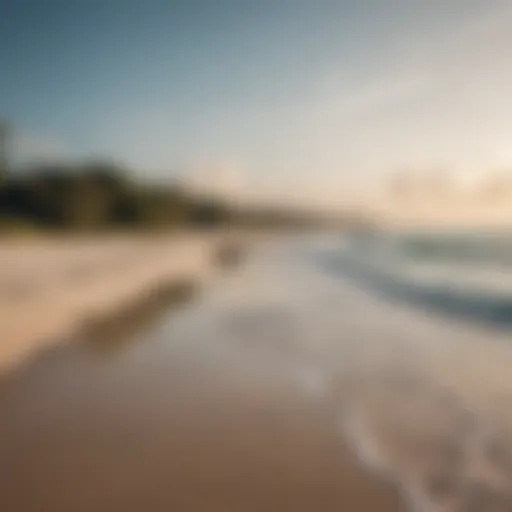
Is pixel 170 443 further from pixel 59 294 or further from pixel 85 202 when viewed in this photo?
pixel 85 202

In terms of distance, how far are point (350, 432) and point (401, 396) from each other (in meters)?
1.28

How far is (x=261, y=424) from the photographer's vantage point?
4961 mm

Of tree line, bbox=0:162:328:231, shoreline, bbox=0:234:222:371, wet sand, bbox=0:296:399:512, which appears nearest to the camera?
wet sand, bbox=0:296:399:512

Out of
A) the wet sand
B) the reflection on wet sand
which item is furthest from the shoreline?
the wet sand

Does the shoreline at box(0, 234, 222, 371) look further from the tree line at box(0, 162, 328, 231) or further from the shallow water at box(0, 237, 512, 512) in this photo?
the tree line at box(0, 162, 328, 231)

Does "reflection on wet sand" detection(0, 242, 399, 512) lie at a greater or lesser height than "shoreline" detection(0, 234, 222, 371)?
greater

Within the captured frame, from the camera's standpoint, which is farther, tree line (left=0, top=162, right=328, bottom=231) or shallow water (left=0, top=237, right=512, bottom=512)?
tree line (left=0, top=162, right=328, bottom=231)

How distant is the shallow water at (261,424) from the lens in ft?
11.6

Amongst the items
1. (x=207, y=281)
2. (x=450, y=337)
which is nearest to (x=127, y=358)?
(x=450, y=337)

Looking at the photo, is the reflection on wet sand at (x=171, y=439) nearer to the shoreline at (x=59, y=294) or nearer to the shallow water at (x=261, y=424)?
the shallow water at (x=261, y=424)

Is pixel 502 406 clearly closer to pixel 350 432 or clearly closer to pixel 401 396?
pixel 401 396

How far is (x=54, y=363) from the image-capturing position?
6895mm

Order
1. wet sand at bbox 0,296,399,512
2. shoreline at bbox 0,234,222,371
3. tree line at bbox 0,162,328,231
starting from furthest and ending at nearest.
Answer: tree line at bbox 0,162,328,231 → shoreline at bbox 0,234,222,371 → wet sand at bbox 0,296,399,512

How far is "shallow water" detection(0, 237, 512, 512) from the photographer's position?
139 inches
